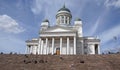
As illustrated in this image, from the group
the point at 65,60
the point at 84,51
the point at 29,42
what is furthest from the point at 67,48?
the point at 65,60

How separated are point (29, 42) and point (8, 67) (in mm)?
30361

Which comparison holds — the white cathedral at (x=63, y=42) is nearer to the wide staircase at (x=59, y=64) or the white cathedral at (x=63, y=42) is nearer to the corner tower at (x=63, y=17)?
the corner tower at (x=63, y=17)

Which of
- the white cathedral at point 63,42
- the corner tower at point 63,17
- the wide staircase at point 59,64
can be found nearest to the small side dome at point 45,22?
the corner tower at point 63,17

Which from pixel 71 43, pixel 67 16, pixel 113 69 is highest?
pixel 67 16

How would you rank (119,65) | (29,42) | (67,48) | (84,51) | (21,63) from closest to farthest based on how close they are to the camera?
(119,65)
(21,63)
(67,48)
(84,51)
(29,42)

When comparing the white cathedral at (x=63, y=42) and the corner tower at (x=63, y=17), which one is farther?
the corner tower at (x=63, y=17)

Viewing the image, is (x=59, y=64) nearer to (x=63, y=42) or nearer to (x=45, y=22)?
→ (x=63, y=42)

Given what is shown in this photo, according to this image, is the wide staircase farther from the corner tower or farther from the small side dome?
the corner tower

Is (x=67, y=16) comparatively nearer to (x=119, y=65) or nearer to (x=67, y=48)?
(x=67, y=48)

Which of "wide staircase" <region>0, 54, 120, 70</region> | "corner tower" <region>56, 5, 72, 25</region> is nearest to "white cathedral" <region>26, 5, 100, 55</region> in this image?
"corner tower" <region>56, 5, 72, 25</region>

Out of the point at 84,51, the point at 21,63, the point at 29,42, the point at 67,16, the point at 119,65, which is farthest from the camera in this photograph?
the point at 67,16

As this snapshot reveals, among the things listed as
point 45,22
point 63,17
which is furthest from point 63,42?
point 63,17

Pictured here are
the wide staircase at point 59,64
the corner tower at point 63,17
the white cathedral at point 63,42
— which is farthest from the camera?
the corner tower at point 63,17

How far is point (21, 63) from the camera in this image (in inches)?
949
